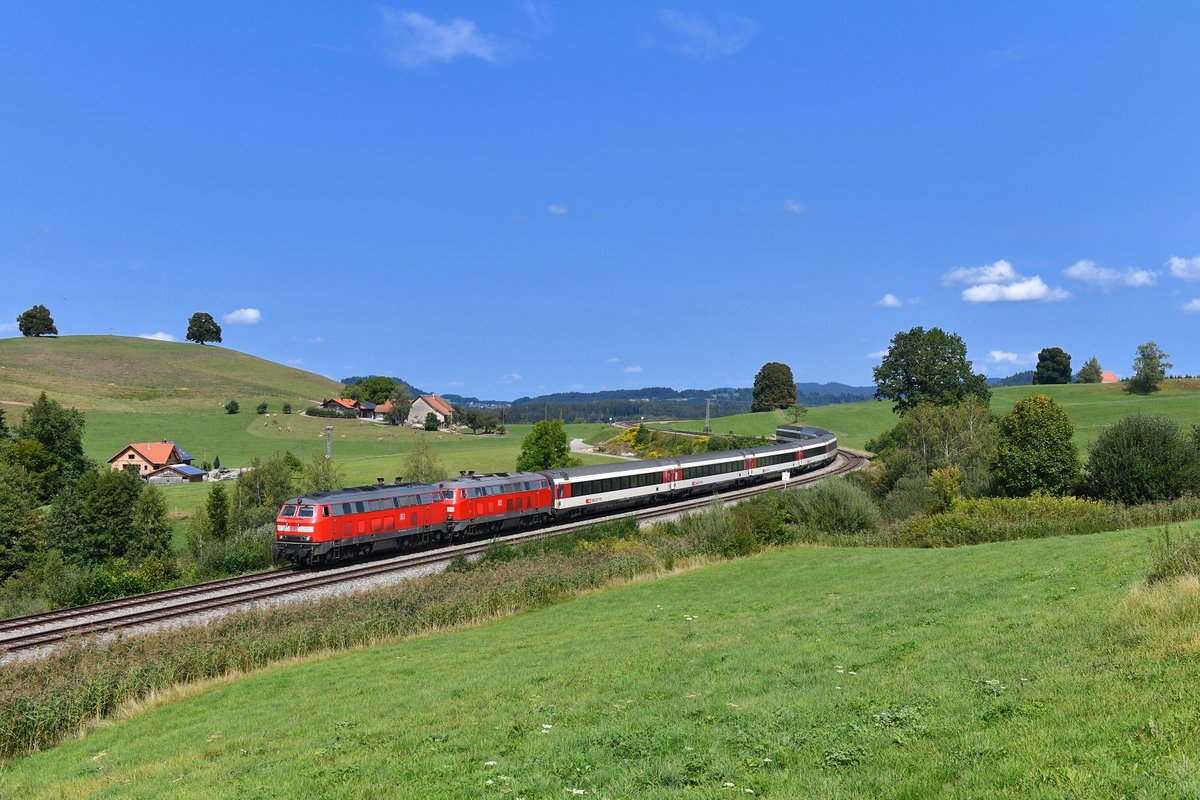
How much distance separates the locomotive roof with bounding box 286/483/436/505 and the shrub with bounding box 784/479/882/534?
69.0 ft

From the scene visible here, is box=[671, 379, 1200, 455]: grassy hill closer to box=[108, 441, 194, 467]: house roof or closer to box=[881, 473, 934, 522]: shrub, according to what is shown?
box=[881, 473, 934, 522]: shrub

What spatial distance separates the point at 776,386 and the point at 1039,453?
12824cm

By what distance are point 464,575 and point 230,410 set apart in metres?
144

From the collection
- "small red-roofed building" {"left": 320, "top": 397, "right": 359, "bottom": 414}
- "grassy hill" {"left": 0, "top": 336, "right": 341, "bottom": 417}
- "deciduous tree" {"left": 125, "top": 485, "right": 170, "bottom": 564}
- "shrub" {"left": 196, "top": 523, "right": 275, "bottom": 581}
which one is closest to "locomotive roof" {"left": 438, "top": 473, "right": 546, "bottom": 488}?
"shrub" {"left": 196, "top": 523, "right": 275, "bottom": 581}

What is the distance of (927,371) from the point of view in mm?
106750

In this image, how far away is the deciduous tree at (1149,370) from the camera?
135 metres

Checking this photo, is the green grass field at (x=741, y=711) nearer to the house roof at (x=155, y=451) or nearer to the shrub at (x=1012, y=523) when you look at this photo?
the shrub at (x=1012, y=523)

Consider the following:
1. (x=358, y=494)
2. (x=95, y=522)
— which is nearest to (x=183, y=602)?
(x=358, y=494)

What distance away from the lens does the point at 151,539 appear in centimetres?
6450

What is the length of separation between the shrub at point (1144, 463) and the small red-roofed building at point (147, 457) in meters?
114

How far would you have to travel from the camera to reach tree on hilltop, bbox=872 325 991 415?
349 ft

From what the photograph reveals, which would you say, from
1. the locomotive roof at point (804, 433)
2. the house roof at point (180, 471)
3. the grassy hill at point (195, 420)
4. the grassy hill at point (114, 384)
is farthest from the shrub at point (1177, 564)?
the grassy hill at point (114, 384)

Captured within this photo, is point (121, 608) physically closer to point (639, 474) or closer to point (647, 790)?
point (647, 790)

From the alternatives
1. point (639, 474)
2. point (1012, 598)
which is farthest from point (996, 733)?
A: point (639, 474)
